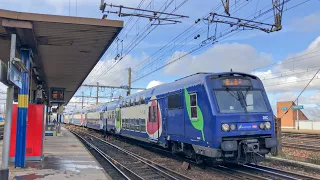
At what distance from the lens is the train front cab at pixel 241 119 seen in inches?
383

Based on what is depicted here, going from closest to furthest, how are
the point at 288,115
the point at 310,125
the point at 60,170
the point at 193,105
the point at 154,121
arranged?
the point at 60,170 < the point at 193,105 < the point at 154,121 < the point at 310,125 < the point at 288,115

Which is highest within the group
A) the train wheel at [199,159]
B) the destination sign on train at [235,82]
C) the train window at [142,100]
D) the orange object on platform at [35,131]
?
the destination sign on train at [235,82]

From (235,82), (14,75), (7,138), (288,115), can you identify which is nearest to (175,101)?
(235,82)

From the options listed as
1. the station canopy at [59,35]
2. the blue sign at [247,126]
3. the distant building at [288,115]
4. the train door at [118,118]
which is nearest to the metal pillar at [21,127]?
the station canopy at [59,35]

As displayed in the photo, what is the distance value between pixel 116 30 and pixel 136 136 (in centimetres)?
1011

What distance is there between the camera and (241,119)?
1002 cm

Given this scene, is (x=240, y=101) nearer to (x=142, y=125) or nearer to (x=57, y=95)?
(x=142, y=125)

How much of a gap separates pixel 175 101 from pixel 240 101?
2921 millimetres

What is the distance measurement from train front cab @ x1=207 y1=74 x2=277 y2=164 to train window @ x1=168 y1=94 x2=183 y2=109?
81.9 inches

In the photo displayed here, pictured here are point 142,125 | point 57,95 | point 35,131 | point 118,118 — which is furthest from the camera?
point 57,95

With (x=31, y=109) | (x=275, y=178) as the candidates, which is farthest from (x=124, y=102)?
(x=275, y=178)

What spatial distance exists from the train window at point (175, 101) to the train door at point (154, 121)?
1.48 m

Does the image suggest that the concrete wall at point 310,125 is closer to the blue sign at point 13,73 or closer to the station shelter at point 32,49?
the station shelter at point 32,49

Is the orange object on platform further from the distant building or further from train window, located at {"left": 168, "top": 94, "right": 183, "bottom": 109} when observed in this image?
the distant building
